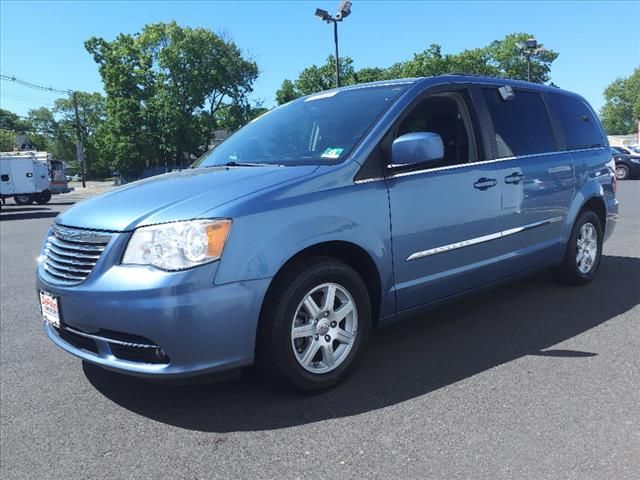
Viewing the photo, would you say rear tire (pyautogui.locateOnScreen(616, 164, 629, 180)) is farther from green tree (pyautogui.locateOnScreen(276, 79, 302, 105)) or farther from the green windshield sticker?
green tree (pyautogui.locateOnScreen(276, 79, 302, 105))

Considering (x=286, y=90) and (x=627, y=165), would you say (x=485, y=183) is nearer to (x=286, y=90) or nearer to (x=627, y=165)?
(x=627, y=165)

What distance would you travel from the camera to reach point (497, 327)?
4367 millimetres

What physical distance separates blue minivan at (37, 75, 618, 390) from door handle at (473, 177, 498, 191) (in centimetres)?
1

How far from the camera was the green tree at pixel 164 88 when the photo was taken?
1745 inches

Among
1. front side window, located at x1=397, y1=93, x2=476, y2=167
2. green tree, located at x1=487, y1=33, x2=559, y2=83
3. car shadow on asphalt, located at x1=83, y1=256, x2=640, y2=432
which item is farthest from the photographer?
green tree, located at x1=487, y1=33, x2=559, y2=83

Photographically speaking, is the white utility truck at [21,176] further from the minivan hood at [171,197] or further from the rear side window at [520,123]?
the rear side window at [520,123]

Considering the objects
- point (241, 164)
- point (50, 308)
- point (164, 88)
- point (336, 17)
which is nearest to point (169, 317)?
point (50, 308)

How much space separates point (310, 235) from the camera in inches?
121

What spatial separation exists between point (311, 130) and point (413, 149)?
0.83 metres

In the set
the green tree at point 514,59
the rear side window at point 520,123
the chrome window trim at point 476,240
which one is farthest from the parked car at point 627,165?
the green tree at point 514,59

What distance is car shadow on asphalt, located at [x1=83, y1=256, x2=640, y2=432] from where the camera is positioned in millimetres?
3096

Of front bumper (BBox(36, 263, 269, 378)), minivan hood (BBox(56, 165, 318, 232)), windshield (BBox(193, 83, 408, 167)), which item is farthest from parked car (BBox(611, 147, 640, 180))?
front bumper (BBox(36, 263, 269, 378))

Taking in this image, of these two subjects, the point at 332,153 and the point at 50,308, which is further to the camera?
the point at 332,153

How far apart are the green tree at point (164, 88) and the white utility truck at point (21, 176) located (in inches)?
743
